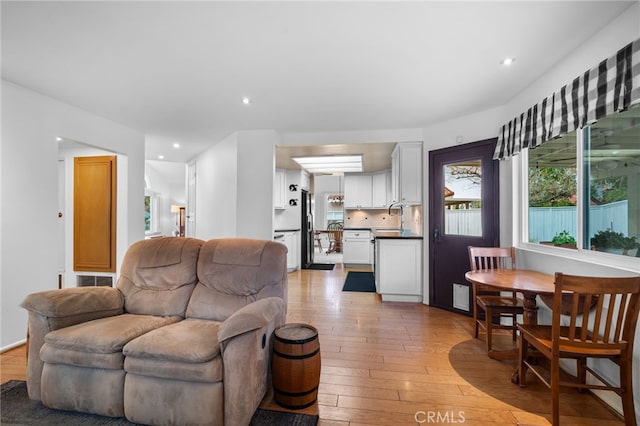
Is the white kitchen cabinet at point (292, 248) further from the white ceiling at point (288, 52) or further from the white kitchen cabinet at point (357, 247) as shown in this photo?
the white ceiling at point (288, 52)

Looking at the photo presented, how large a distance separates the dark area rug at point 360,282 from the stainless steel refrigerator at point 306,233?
4.31 feet

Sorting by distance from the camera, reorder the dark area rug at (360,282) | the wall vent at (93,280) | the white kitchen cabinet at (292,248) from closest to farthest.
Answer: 1. the wall vent at (93,280)
2. the dark area rug at (360,282)
3. the white kitchen cabinet at (292,248)

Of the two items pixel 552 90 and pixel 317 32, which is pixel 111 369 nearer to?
pixel 317 32

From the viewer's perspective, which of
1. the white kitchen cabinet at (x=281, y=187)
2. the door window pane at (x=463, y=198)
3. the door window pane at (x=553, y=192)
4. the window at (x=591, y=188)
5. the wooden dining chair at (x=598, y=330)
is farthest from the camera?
the white kitchen cabinet at (x=281, y=187)

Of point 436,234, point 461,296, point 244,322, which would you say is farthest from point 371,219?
point 244,322

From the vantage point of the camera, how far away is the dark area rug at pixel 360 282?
498 cm

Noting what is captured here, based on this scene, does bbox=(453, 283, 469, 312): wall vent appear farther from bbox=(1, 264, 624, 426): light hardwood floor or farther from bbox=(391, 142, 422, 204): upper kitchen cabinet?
bbox=(391, 142, 422, 204): upper kitchen cabinet

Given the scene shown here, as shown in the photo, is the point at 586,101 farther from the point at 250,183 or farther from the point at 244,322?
the point at 250,183

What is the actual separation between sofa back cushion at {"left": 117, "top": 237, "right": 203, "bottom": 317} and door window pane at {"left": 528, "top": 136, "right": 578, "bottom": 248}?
3.25 m

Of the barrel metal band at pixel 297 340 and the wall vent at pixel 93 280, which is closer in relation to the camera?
the barrel metal band at pixel 297 340

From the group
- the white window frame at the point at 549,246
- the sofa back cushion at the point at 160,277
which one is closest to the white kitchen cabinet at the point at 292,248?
the sofa back cushion at the point at 160,277

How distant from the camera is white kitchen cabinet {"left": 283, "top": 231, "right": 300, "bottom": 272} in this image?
642cm

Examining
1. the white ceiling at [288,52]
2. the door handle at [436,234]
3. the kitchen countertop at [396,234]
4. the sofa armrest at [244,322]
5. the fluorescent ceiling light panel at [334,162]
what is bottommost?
the sofa armrest at [244,322]

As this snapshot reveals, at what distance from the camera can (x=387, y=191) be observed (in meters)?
7.29
